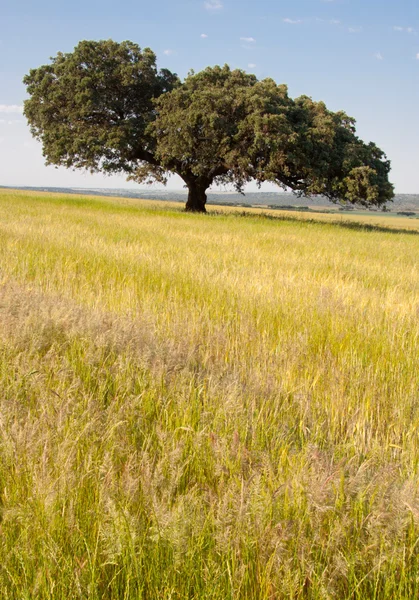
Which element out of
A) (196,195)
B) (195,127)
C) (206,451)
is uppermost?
(195,127)

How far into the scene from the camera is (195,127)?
23094 mm

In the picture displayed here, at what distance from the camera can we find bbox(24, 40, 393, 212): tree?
73.5 ft

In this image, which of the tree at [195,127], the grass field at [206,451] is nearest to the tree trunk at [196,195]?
the tree at [195,127]

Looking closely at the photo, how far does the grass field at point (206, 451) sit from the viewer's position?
1.39 metres

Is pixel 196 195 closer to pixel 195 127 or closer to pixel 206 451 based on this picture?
pixel 195 127

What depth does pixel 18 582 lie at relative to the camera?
133 cm

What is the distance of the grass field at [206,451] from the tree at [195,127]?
749 inches

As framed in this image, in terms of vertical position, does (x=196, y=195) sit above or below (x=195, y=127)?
below

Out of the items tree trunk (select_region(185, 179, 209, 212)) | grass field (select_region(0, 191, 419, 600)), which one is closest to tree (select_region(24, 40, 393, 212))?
tree trunk (select_region(185, 179, 209, 212))

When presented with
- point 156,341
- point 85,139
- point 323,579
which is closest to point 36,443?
point 323,579

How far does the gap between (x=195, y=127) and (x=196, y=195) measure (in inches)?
233

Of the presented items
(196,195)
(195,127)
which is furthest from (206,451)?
(196,195)

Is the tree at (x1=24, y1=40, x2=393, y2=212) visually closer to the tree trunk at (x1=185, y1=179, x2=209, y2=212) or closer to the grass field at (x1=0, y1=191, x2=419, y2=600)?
the tree trunk at (x1=185, y1=179, x2=209, y2=212)

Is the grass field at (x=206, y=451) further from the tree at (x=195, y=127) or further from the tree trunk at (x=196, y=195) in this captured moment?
the tree trunk at (x=196, y=195)
